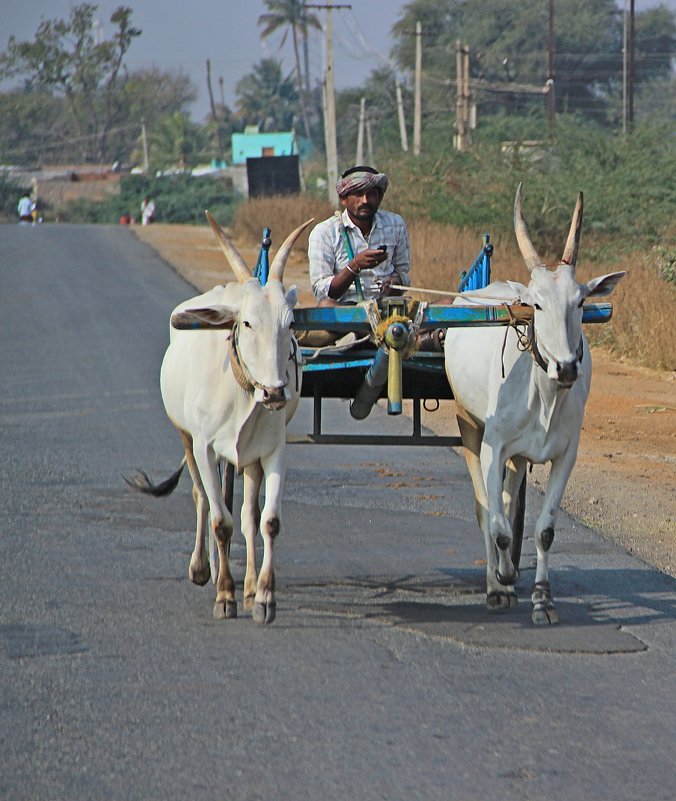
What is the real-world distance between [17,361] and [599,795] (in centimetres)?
1283

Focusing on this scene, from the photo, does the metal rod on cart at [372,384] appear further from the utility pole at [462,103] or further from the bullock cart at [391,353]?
the utility pole at [462,103]

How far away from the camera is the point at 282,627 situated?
5.72 m

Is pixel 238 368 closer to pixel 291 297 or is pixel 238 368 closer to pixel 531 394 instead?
pixel 291 297

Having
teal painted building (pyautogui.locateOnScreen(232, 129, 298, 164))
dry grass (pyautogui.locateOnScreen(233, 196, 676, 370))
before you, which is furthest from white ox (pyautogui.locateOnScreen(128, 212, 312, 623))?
teal painted building (pyautogui.locateOnScreen(232, 129, 298, 164))

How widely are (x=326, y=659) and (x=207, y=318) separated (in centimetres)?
142

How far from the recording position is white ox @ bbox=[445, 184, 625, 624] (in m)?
5.60

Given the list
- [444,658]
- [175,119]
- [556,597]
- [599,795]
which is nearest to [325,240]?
[556,597]

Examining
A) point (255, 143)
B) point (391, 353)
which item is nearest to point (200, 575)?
point (391, 353)

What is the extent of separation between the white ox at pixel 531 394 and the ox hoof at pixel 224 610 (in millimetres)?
1095

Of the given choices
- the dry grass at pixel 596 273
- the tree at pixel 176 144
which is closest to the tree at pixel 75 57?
the tree at pixel 176 144

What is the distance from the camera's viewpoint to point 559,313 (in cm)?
555

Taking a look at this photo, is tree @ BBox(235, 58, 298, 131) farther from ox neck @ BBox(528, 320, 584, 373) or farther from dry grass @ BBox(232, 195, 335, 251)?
ox neck @ BBox(528, 320, 584, 373)

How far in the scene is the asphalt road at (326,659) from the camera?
13.3ft

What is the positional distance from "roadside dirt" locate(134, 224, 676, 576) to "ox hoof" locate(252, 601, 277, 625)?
2180 mm
